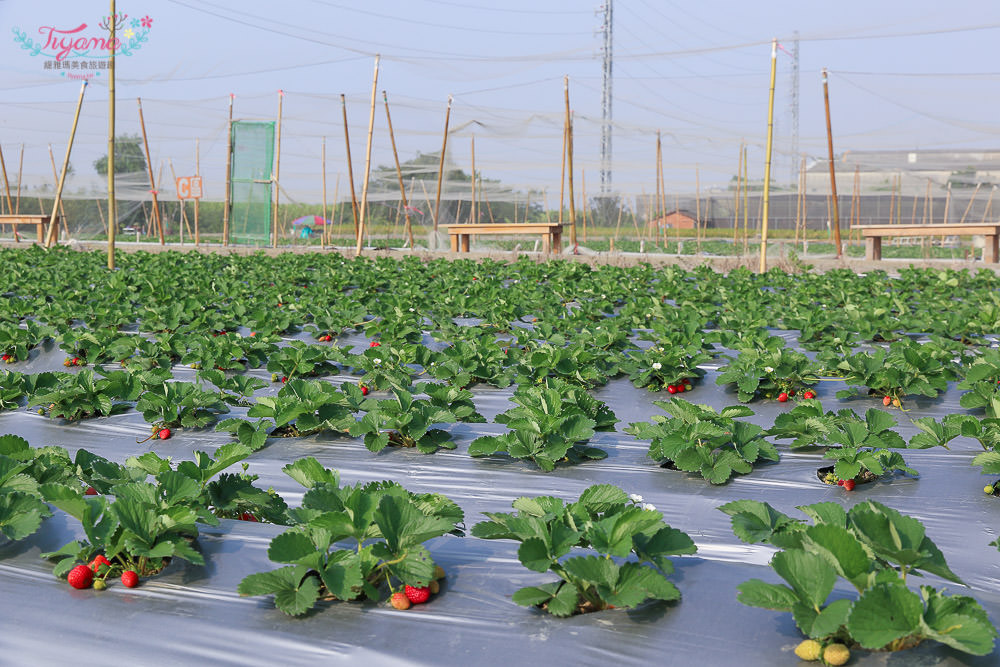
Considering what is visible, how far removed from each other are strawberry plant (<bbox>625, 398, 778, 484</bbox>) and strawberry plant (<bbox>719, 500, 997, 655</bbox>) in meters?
0.95

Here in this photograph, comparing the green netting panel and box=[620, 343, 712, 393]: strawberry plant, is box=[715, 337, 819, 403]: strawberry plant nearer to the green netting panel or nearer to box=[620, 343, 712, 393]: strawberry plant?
box=[620, 343, 712, 393]: strawberry plant

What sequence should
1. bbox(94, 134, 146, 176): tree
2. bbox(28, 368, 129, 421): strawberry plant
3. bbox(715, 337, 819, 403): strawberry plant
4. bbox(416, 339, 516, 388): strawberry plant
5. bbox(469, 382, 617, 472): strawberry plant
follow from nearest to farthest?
bbox(469, 382, 617, 472): strawberry plant
bbox(28, 368, 129, 421): strawberry plant
bbox(715, 337, 819, 403): strawberry plant
bbox(416, 339, 516, 388): strawberry plant
bbox(94, 134, 146, 176): tree

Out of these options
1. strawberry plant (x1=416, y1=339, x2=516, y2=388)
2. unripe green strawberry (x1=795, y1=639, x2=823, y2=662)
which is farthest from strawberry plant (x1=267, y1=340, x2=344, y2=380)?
unripe green strawberry (x1=795, y1=639, x2=823, y2=662)

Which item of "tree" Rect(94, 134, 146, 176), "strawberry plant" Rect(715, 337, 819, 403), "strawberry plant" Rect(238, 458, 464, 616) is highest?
"tree" Rect(94, 134, 146, 176)

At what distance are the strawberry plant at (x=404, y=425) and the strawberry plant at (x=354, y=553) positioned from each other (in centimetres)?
113

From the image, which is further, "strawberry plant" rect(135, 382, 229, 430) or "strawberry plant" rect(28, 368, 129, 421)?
"strawberry plant" rect(28, 368, 129, 421)

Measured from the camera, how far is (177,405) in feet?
11.7

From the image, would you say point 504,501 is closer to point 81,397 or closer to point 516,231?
point 81,397

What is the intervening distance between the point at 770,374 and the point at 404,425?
6.45 feet

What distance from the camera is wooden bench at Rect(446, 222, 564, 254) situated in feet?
47.3

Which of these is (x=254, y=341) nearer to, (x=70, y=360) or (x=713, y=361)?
(x=70, y=360)

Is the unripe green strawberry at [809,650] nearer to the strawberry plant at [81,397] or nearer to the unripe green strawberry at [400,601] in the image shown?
the unripe green strawberry at [400,601]

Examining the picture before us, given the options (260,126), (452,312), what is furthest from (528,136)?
(452,312)

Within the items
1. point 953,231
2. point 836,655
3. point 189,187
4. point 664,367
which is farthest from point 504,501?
point 189,187
